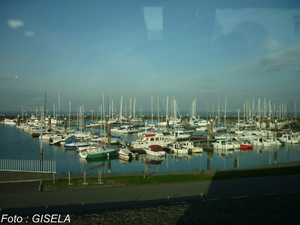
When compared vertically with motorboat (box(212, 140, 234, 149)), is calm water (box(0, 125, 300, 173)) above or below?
below

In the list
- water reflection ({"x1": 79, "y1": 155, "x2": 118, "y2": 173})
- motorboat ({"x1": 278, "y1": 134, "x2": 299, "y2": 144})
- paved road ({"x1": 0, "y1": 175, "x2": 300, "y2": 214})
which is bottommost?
water reflection ({"x1": 79, "y1": 155, "x2": 118, "y2": 173})

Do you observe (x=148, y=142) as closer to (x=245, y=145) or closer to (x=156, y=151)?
(x=156, y=151)

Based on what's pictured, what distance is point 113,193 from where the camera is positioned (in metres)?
13.2

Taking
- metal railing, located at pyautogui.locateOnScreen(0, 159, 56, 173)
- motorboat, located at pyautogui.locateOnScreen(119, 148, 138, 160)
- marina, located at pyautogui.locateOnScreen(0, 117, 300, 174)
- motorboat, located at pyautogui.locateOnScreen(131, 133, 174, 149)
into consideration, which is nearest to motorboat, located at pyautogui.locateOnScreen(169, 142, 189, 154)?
marina, located at pyautogui.locateOnScreen(0, 117, 300, 174)

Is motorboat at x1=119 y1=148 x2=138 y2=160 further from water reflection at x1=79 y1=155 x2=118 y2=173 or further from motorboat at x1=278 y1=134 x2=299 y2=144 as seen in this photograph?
motorboat at x1=278 y1=134 x2=299 y2=144

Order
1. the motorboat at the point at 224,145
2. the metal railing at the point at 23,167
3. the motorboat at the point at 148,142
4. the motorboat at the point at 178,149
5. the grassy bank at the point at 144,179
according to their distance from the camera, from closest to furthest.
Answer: the grassy bank at the point at 144,179
the metal railing at the point at 23,167
the motorboat at the point at 178,149
the motorboat at the point at 148,142
the motorboat at the point at 224,145

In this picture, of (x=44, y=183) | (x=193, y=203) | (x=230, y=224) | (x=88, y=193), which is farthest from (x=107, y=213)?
(x=44, y=183)

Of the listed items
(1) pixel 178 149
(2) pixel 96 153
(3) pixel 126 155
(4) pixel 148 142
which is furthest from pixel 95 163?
(1) pixel 178 149

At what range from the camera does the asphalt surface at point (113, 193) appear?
37.0ft

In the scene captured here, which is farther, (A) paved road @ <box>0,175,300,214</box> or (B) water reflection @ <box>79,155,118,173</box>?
(B) water reflection @ <box>79,155,118,173</box>

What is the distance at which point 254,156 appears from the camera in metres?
36.2

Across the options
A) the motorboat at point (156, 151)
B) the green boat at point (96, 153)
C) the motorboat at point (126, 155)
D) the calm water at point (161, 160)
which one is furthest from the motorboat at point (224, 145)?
the green boat at point (96, 153)

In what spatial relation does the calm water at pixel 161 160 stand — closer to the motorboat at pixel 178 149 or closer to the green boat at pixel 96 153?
the green boat at pixel 96 153

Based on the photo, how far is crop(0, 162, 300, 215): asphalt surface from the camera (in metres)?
11.3
